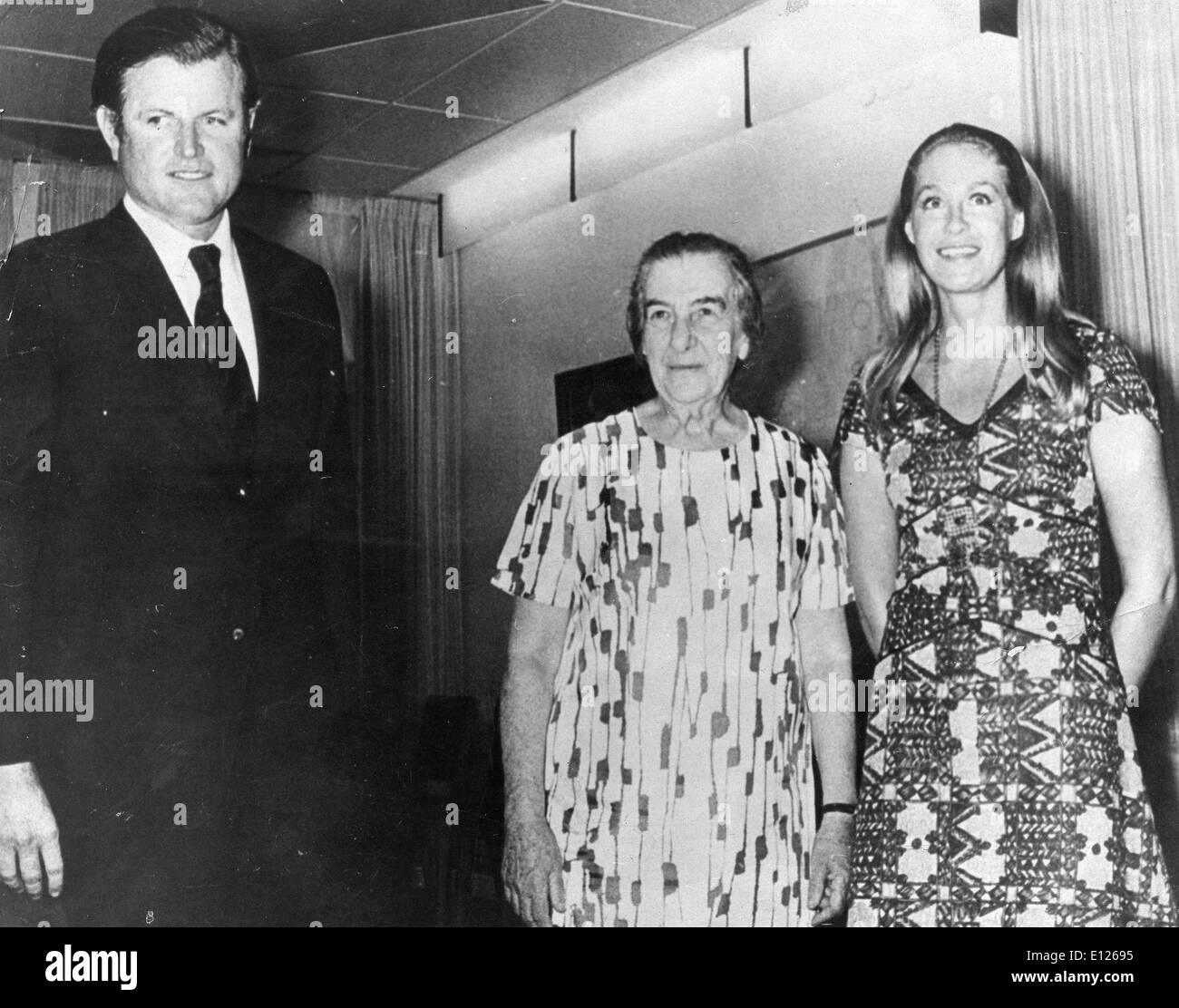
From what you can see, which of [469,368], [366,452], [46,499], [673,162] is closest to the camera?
[46,499]

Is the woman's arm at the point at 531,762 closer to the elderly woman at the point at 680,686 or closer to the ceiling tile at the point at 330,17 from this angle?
the elderly woman at the point at 680,686

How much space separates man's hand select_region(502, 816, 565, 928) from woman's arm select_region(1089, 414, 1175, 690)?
33.9 inches

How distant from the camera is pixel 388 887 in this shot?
1.86 metres

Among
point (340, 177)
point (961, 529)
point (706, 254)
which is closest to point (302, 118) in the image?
point (340, 177)

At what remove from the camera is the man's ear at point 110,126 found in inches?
70.7

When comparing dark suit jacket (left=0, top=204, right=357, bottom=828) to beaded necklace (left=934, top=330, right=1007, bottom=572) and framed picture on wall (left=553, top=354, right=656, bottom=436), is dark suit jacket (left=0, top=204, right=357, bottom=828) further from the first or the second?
beaded necklace (left=934, top=330, right=1007, bottom=572)

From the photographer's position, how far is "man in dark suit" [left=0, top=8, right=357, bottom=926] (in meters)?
1.75

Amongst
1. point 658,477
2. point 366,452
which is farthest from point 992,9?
point 366,452

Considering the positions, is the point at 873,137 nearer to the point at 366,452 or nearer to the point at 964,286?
the point at 964,286

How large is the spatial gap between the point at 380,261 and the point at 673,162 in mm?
653

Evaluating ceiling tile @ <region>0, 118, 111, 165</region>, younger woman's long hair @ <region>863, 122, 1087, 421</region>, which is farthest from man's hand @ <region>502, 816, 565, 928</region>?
ceiling tile @ <region>0, 118, 111, 165</region>

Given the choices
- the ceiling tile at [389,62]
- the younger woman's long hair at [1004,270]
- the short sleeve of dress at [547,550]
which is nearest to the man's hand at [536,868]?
the short sleeve of dress at [547,550]

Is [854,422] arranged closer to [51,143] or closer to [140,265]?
[140,265]

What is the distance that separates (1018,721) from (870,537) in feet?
1.08
